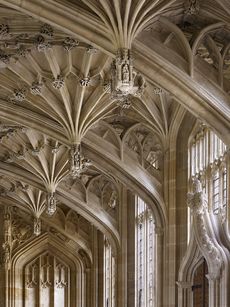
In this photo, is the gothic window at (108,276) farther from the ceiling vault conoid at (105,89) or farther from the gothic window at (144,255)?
the gothic window at (144,255)

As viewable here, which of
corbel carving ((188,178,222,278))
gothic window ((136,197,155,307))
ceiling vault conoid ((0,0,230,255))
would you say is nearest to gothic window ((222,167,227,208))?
corbel carving ((188,178,222,278))

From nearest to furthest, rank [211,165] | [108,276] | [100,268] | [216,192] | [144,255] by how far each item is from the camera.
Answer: [216,192], [211,165], [144,255], [108,276], [100,268]

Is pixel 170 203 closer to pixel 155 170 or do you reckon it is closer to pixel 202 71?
pixel 155 170

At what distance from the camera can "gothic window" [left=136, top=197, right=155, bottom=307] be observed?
120 feet

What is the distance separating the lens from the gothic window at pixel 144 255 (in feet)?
120

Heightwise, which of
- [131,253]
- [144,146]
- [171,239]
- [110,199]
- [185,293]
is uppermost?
[144,146]

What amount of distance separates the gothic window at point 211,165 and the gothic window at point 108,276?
1380cm

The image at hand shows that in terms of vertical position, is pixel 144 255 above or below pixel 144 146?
below

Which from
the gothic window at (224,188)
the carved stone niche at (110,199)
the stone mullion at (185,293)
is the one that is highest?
the carved stone niche at (110,199)

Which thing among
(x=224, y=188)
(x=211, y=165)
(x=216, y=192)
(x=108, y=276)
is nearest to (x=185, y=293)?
(x=216, y=192)

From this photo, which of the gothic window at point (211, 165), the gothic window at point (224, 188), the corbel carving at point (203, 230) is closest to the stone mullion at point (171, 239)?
the gothic window at point (211, 165)

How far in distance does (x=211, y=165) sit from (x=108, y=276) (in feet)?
57.5

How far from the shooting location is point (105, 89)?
1204 inches

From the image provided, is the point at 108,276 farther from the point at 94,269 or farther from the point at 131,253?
the point at 131,253
